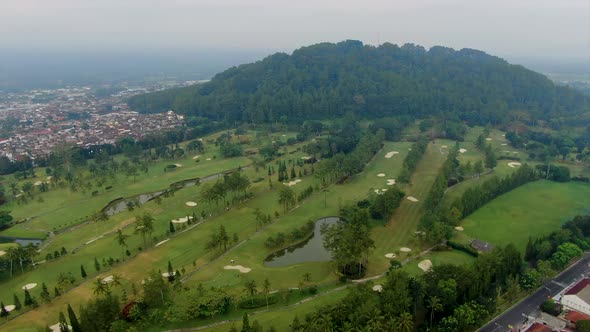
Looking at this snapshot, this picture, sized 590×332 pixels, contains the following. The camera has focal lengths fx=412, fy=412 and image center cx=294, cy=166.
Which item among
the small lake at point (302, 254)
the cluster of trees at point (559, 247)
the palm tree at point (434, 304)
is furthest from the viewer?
the small lake at point (302, 254)

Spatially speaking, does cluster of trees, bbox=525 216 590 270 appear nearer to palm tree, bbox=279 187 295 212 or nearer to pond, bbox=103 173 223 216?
palm tree, bbox=279 187 295 212

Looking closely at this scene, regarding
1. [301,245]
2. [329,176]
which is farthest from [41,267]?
[329,176]

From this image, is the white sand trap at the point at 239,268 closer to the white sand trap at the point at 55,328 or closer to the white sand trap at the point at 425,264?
the white sand trap at the point at 55,328

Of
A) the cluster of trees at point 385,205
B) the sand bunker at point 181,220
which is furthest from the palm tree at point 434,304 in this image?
the sand bunker at point 181,220

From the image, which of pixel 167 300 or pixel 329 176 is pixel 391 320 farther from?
pixel 329 176

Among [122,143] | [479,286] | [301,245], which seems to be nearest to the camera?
[479,286]

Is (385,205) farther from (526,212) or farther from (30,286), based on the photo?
(30,286)
